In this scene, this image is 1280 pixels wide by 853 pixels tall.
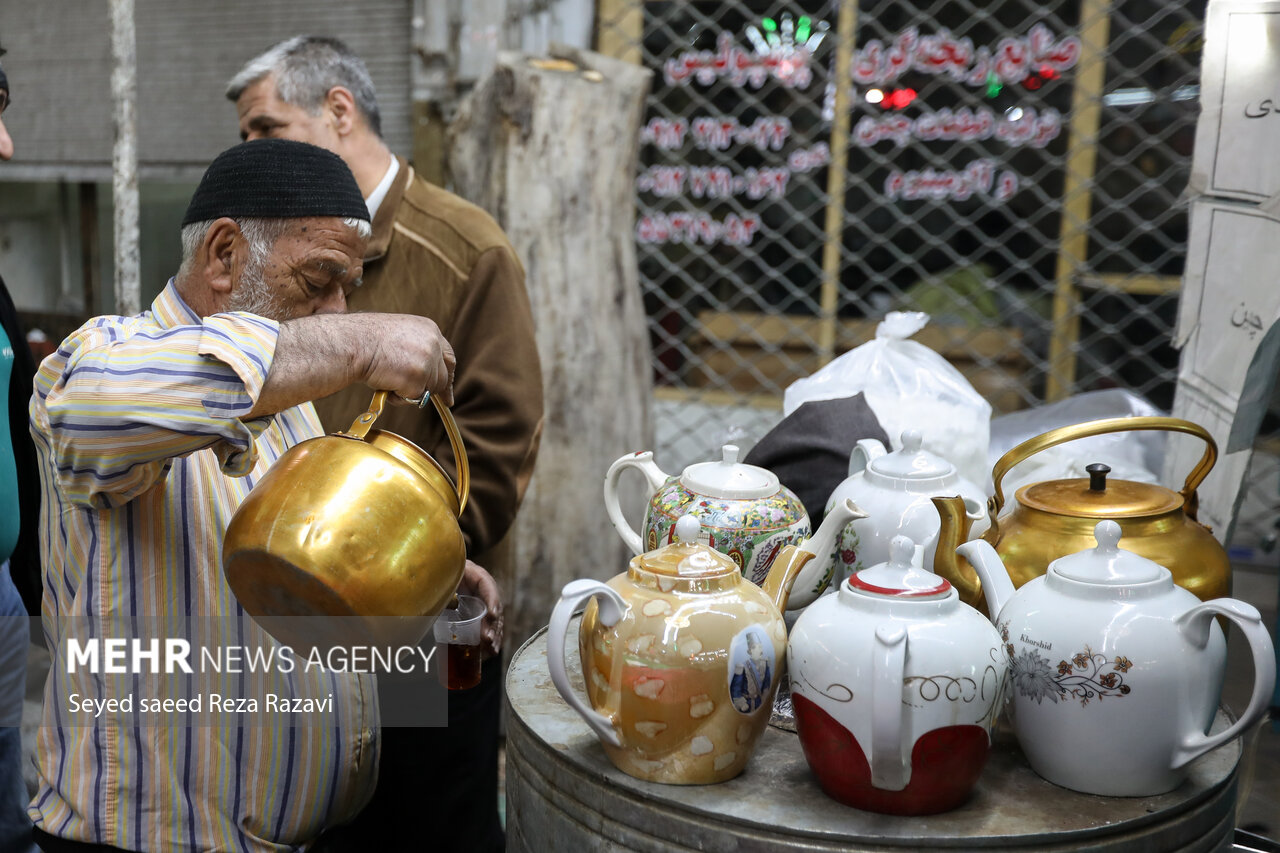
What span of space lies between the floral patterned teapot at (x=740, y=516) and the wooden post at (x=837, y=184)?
2.26m

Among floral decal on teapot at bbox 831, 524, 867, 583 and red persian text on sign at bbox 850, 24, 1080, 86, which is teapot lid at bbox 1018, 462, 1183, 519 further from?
red persian text on sign at bbox 850, 24, 1080, 86

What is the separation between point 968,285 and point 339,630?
2745 millimetres

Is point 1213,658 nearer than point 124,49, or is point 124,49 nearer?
point 1213,658

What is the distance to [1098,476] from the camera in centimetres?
124

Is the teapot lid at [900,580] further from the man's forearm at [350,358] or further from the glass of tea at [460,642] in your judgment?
the glass of tea at [460,642]

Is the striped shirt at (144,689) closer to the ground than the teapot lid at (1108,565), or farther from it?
closer to the ground

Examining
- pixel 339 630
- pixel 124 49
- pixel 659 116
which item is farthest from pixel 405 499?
pixel 659 116

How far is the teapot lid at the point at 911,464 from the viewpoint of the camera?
1.32 m

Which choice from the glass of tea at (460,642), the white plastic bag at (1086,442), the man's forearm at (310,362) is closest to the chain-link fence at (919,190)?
the white plastic bag at (1086,442)

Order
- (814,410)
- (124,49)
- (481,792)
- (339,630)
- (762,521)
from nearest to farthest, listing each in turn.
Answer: (339,630)
(762,521)
(814,410)
(481,792)
(124,49)

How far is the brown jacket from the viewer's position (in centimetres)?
207

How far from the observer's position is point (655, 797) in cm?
106

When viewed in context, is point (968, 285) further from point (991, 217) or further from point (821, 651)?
point (821, 651)

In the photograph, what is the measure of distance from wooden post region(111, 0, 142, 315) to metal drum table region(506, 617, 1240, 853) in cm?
175
